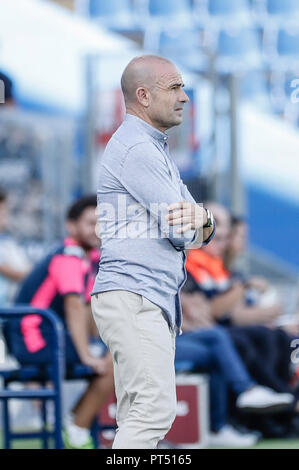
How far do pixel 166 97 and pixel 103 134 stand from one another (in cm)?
422

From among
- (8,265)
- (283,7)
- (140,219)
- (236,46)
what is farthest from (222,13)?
(140,219)

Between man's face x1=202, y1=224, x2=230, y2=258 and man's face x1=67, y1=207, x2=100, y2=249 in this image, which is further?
man's face x1=202, y1=224, x2=230, y2=258

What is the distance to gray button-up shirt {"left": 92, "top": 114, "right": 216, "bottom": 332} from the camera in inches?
107

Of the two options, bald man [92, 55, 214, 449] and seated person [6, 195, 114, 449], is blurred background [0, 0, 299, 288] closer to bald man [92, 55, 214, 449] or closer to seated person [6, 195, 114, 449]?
seated person [6, 195, 114, 449]

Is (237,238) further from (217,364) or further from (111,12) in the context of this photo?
(111,12)

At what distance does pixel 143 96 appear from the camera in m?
2.87

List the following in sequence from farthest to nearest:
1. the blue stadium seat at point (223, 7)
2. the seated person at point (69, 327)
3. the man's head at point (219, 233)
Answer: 1. the blue stadium seat at point (223, 7)
2. the man's head at point (219, 233)
3. the seated person at point (69, 327)

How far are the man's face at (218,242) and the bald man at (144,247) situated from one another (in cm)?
315

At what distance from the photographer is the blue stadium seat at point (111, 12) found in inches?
558

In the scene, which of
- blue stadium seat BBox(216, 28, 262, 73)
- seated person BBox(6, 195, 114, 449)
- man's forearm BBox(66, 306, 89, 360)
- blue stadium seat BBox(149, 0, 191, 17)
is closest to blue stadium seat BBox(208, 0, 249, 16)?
blue stadium seat BBox(216, 28, 262, 73)

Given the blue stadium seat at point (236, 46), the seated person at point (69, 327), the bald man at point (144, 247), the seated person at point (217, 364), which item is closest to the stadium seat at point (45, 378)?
the seated person at point (69, 327)

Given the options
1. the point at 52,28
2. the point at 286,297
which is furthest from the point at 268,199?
the point at 52,28

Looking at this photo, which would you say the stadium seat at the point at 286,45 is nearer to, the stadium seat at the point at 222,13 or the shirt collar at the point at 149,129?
the stadium seat at the point at 222,13
